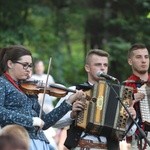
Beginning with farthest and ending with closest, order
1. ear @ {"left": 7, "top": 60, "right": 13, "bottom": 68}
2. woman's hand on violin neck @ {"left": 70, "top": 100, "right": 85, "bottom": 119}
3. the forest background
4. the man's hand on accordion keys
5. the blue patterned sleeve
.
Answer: the forest background < the man's hand on accordion keys < woman's hand on violin neck @ {"left": 70, "top": 100, "right": 85, "bottom": 119} < ear @ {"left": 7, "top": 60, "right": 13, "bottom": 68} < the blue patterned sleeve

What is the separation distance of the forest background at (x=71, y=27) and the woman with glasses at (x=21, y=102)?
729 centimetres

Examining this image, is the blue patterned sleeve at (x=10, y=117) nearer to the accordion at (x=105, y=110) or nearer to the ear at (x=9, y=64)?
the ear at (x=9, y=64)

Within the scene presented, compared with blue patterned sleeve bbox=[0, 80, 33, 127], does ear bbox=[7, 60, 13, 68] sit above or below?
above

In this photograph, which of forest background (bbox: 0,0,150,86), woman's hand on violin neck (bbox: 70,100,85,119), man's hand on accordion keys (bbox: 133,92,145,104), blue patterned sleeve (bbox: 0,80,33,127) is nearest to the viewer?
blue patterned sleeve (bbox: 0,80,33,127)

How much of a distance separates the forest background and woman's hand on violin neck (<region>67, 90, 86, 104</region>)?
23.6 ft

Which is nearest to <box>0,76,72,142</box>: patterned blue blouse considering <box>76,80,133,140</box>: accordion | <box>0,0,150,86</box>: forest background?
<box>76,80,133,140</box>: accordion

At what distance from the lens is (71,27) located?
18609 mm

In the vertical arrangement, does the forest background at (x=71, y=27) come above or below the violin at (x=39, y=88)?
above

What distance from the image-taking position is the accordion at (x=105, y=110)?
6.68 metres

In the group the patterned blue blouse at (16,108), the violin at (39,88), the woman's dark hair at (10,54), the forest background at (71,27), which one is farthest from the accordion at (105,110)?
the forest background at (71,27)

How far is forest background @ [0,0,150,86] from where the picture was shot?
15.1 m

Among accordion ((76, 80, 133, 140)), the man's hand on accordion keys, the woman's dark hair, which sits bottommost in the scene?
accordion ((76, 80, 133, 140))

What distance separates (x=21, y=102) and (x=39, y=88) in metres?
0.31

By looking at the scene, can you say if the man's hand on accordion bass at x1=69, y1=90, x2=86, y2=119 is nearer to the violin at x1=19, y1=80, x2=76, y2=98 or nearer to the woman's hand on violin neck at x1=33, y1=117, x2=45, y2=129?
the violin at x1=19, y1=80, x2=76, y2=98
